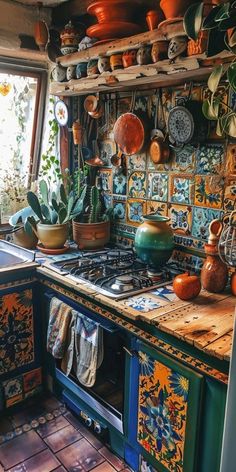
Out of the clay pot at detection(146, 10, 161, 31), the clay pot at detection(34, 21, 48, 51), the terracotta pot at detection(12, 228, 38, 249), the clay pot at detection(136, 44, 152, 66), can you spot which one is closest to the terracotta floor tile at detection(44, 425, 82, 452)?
the terracotta pot at detection(12, 228, 38, 249)

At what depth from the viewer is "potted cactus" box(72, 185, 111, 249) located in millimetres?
2201

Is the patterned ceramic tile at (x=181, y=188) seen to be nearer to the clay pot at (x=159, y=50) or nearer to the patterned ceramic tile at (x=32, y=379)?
the clay pot at (x=159, y=50)

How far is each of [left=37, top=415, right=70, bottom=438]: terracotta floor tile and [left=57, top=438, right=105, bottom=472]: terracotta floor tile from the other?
0.46 feet

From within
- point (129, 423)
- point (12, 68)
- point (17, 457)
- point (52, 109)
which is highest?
point (12, 68)

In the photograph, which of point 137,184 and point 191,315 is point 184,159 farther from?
point 191,315

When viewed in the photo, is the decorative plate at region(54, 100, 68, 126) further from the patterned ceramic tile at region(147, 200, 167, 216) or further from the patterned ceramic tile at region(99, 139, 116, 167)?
the patterned ceramic tile at region(147, 200, 167, 216)

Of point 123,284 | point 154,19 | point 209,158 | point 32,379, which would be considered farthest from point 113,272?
point 154,19

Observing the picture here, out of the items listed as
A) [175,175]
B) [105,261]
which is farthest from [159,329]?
[175,175]

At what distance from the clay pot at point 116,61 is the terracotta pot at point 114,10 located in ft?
0.69

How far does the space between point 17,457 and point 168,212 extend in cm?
139

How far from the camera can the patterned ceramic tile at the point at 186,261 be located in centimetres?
185

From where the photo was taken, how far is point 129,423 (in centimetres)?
156

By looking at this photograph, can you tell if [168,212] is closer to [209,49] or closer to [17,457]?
[209,49]

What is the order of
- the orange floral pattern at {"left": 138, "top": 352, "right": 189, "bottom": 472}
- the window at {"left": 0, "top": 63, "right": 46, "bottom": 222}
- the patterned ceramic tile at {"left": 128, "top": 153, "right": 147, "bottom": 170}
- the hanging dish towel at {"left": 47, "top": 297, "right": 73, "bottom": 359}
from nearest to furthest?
the orange floral pattern at {"left": 138, "top": 352, "right": 189, "bottom": 472} < the hanging dish towel at {"left": 47, "top": 297, "right": 73, "bottom": 359} < the patterned ceramic tile at {"left": 128, "top": 153, "right": 147, "bottom": 170} < the window at {"left": 0, "top": 63, "right": 46, "bottom": 222}
